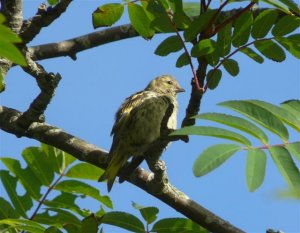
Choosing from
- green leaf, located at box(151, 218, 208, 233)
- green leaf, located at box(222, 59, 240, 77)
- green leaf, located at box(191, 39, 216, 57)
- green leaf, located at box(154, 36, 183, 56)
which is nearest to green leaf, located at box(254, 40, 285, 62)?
green leaf, located at box(222, 59, 240, 77)

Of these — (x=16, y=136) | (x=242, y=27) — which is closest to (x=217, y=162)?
(x=242, y=27)

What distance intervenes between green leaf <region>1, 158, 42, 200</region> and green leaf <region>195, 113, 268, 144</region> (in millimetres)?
1657

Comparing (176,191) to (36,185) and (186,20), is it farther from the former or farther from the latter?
(186,20)

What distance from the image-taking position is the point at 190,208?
13.1 feet

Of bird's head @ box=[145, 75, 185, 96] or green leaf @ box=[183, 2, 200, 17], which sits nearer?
green leaf @ box=[183, 2, 200, 17]

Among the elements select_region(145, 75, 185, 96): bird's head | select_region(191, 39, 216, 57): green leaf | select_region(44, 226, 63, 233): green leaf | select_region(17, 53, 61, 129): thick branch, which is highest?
select_region(145, 75, 185, 96): bird's head

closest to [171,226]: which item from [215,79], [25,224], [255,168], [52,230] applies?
[52,230]

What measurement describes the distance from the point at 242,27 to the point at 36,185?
1.54 m

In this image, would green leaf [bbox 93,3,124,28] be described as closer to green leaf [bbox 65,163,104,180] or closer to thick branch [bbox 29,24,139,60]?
green leaf [bbox 65,163,104,180]

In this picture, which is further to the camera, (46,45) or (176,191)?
(46,45)

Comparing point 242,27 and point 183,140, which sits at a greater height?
point 242,27

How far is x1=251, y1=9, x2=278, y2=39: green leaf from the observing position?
11.9 feet

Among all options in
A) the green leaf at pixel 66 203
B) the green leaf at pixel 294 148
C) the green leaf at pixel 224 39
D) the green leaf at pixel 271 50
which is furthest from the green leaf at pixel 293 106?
the green leaf at pixel 66 203

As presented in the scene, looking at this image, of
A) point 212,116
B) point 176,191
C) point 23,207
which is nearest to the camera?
point 212,116
